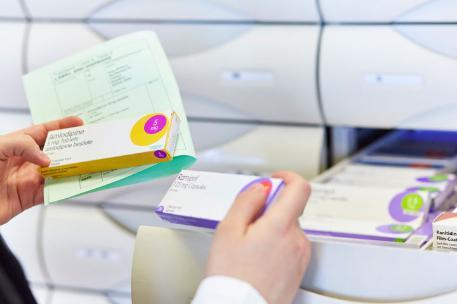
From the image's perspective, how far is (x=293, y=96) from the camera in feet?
3.53

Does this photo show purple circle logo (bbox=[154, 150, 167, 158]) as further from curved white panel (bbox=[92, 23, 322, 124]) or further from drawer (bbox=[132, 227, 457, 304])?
curved white panel (bbox=[92, 23, 322, 124])

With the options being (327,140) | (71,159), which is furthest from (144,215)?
(71,159)

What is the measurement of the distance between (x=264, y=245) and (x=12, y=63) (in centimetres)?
77

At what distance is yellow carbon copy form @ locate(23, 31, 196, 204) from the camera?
81 centimetres

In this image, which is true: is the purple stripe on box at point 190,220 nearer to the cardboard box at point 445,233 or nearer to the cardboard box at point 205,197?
the cardboard box at point 205,197

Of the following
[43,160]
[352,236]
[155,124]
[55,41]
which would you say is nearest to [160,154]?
[155,124]

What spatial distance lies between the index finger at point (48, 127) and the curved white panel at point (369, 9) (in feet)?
1.32

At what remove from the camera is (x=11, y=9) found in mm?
1224

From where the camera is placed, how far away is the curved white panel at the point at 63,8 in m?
1.16

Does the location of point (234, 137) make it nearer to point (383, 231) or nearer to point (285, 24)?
point (285, 24)

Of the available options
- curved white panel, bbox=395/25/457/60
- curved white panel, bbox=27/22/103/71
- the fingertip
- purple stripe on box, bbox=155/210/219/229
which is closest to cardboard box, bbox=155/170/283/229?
purple stripe on box, bbox=155/210/219/229

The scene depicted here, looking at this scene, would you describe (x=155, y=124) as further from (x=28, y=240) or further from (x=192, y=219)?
(x=28, y=240)

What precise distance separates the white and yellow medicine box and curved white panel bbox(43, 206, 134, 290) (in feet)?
1.47

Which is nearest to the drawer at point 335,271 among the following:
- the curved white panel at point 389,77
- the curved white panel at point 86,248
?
the curved white panel at point 389,77
